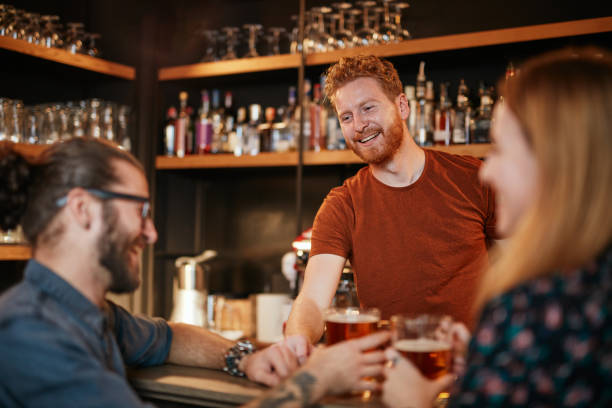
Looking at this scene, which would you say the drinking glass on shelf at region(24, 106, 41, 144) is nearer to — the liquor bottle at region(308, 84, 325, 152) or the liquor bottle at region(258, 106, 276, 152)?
the liquor bottle at region(258, 106, 276, 152)

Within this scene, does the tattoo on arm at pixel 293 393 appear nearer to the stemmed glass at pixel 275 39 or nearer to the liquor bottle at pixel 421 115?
the liquor bottle at pixel 421 115

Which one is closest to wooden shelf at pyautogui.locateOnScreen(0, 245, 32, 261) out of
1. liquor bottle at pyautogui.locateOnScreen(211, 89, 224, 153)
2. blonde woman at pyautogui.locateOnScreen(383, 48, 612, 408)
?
liquor bottle at pyautogui.locateOnScreen(211, 89, 224, 153)

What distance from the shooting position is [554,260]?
857 millimetres

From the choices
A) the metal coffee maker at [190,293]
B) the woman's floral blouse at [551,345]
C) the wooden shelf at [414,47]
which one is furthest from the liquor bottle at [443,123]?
the woman's floral blouse at [551,345]

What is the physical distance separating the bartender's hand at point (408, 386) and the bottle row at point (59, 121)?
6.01 feet

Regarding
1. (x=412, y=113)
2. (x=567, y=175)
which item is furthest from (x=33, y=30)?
(x=567, y=175)

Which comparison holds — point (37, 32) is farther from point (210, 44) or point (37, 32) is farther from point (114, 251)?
point (114, 251)

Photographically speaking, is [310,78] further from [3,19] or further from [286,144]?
[3,19]

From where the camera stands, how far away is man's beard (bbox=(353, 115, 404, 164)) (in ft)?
6.53

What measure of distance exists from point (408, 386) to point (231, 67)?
2.29 meters

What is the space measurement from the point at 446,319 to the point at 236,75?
7.41ft

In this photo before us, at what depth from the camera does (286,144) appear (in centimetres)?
295

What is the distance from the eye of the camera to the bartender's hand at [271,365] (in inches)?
51.4

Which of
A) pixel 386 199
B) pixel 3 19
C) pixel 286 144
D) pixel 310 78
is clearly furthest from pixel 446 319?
pixel 3 19
